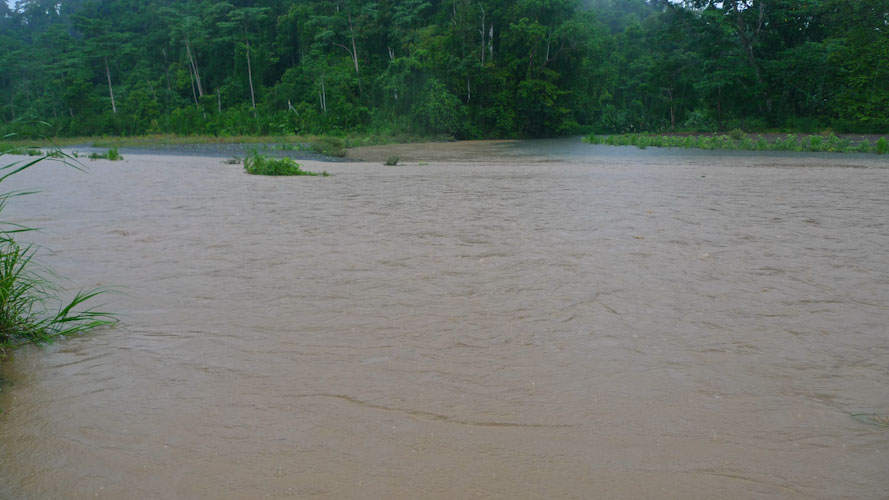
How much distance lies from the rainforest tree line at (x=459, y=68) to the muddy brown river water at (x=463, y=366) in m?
24.7

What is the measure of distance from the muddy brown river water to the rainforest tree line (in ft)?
80.9

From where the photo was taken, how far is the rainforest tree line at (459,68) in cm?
2783

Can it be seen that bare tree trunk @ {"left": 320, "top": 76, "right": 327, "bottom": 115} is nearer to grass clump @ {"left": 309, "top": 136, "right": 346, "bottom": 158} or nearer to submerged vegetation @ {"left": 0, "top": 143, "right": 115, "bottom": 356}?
grass clump @ {"left": 309, "top": 136, "right": 346, "bottom": 158}

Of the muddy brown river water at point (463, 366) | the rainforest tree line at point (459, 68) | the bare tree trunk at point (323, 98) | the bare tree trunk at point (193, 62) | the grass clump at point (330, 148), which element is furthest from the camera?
the bare tree trunk at point (193, 62)

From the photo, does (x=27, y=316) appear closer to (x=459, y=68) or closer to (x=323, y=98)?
(x=459, y=68)

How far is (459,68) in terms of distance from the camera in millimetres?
33312

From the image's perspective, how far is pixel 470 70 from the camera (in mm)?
33844

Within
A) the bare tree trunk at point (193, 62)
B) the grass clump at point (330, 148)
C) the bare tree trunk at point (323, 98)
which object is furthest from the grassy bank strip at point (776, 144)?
the bare tree trunk at point (193, 62)

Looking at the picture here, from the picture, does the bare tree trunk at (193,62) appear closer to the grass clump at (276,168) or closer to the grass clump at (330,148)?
the grass clump at (330,148)

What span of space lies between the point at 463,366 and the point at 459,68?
32428 millimetres

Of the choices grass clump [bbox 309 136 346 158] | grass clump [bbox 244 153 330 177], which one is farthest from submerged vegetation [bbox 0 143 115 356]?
grass clump [bbox 309 136 346 158]

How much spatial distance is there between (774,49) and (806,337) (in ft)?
106

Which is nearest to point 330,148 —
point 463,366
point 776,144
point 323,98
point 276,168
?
point 276,168

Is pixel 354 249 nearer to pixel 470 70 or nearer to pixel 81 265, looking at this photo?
pixel 81 265
